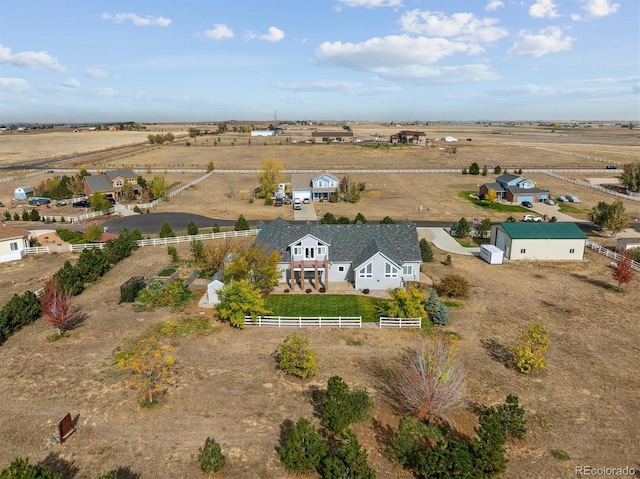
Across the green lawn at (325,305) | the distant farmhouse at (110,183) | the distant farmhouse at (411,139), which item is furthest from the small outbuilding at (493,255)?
the distant farmhouse at (411,139)

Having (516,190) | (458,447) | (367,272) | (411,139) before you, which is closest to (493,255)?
(367,272)

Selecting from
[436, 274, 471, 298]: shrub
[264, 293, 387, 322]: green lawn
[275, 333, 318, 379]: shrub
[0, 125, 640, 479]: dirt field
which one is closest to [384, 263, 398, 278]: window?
[264, 293, 387, 322]: green lawn

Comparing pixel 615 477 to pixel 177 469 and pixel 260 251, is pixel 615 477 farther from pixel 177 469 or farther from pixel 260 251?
pixel 260 251

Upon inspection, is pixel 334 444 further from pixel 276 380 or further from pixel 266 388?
pixel 276 380

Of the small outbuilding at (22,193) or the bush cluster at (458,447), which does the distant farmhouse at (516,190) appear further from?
the small outbuilding at (22,193)

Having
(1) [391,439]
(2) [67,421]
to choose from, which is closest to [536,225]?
(1) [391,439]

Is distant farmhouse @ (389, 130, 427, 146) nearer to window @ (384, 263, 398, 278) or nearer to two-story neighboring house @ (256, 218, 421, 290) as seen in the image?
two-story neighboring house @ (256, 218, 421, 290)

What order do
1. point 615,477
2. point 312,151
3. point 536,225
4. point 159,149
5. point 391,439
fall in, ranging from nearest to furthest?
1. point 615,477
2. point 391,439
3. point 536,225
4. point 312,151
5. point 159,149
